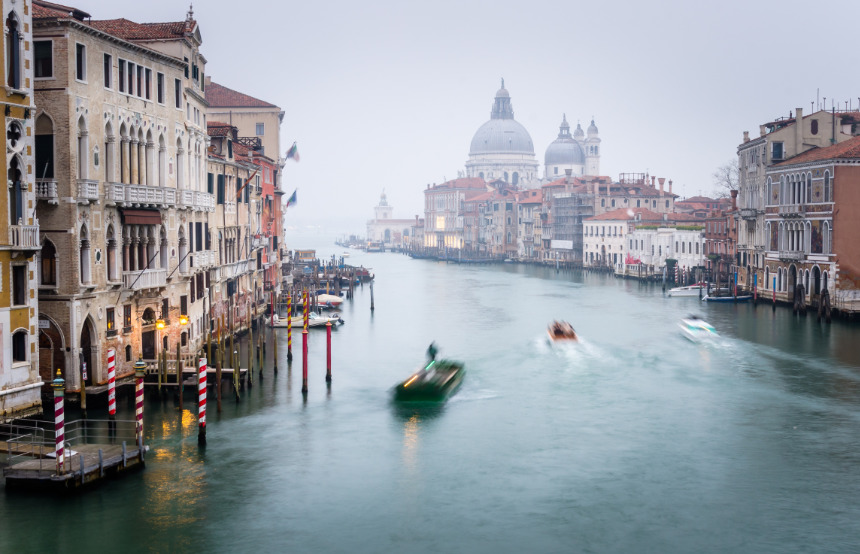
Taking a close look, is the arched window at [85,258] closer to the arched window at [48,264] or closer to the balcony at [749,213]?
the arched window at [48,264]

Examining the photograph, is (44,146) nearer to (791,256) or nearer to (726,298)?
(791,256)

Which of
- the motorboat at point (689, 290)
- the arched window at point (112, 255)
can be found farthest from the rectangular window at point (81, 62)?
the motorboat at point (689, 290)

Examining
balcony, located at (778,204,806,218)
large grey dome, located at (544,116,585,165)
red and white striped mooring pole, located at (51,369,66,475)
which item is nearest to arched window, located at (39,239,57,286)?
red and white striped mooring pole, located at (51,369,66,475)

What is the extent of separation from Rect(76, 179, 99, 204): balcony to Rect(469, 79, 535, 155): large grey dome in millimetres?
141605

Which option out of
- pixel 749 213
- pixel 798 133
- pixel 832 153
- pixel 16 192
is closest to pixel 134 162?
pixel 16 192

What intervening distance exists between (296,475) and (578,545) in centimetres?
566

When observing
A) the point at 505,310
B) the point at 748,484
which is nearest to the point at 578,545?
the point at 748,484

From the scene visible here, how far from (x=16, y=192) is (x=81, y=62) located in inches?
146

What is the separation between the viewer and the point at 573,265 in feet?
311

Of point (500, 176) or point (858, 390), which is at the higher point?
point (500, 176)

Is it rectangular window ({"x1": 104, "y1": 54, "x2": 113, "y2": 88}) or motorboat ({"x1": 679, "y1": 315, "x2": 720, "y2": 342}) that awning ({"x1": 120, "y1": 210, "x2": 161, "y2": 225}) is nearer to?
rectangular window ({"x1": 104, "y1": 54, "x2": 113, "y2": 88})

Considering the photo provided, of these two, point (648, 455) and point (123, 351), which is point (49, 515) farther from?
point (648, 455)

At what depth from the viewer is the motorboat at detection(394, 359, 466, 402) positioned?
82.9ft

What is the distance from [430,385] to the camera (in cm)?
2555
